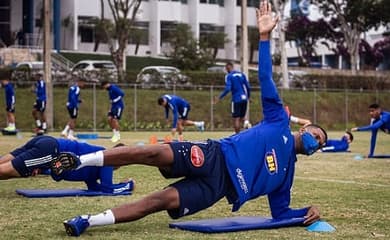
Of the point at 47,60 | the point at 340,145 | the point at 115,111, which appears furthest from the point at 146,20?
the point at 340,145

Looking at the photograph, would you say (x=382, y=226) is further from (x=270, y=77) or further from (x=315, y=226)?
(x=270, y=77)

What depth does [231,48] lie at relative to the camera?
76.6m

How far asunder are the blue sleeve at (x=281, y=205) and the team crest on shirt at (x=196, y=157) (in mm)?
961

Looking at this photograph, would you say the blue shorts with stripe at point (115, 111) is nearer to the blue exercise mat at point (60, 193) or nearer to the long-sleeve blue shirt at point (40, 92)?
the long-sleeve blue shirt at point (40, 92)

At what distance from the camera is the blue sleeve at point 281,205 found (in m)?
7.98

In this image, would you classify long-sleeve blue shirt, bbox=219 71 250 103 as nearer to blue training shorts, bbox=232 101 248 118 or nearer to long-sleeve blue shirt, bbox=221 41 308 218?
blue training shorts, bbox=232 101 248 118

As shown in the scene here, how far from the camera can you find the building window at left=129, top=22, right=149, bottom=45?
2734 inches

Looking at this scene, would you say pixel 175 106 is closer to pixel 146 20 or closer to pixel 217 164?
pixel 217 164

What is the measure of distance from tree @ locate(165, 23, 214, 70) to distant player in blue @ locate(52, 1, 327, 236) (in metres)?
52.6

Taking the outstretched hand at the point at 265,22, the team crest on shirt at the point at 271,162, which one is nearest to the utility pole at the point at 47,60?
the outstretched hand at the point at 265,22

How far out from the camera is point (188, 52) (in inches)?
2453

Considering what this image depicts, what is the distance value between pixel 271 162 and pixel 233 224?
758mm

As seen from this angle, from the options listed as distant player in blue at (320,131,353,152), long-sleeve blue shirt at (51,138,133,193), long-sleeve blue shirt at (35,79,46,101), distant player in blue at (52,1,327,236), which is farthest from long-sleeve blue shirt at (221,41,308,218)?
long-sleeve blue shirt at (35,79,46,101)

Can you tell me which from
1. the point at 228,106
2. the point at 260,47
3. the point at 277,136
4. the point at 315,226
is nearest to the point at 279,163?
the point at 277,136
